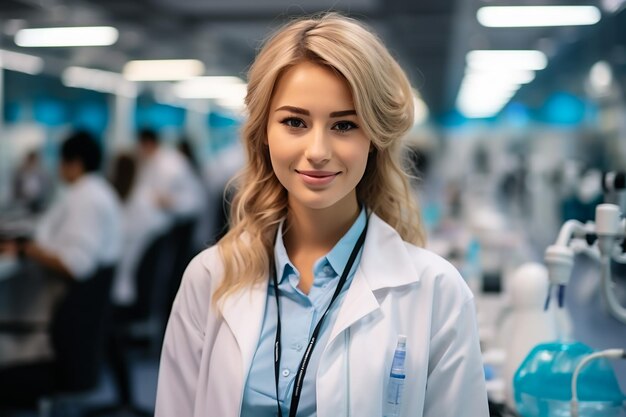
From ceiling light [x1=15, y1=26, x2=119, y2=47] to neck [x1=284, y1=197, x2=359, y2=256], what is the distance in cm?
550

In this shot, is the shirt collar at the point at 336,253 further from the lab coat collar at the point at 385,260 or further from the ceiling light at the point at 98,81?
the ceiling light at the point at 98,81

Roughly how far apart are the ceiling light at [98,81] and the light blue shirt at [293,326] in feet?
22.1

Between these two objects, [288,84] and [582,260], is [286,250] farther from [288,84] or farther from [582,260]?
[582,260]

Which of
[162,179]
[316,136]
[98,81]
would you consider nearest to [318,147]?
[316,136]

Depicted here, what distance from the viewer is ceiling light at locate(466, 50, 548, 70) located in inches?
236

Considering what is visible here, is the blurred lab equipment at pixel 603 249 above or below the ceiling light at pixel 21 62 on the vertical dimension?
below

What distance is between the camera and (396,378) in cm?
131

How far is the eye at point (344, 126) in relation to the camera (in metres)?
1.37

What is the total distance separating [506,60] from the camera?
7770mm

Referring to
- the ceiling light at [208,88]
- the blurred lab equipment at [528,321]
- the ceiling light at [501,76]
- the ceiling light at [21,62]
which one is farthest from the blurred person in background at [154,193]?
the ceiling light at [208,88]

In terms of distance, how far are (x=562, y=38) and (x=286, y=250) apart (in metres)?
3.40

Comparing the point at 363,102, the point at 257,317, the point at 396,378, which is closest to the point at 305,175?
the point at 363,102

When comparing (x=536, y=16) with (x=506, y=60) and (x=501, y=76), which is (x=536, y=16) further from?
(x=501, y=76)

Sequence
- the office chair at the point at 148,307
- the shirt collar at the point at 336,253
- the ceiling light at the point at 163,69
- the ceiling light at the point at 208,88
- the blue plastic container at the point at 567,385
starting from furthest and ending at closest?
the ceiling light at the point at 208,88, the ceiling light at the point at 163,69, the office chair at the point at 148,307, the blue plastic container at the point at 567,385, the shirt collar at the point at 336,253
